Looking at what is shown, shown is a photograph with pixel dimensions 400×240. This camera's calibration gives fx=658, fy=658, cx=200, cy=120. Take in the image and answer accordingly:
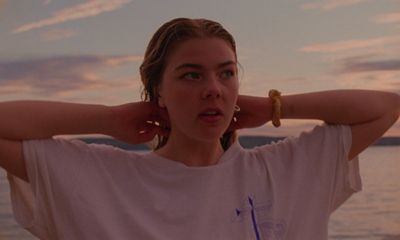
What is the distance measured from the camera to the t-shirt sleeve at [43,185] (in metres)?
1.94

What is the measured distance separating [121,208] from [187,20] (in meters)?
0.63

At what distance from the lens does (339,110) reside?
7.17 ft

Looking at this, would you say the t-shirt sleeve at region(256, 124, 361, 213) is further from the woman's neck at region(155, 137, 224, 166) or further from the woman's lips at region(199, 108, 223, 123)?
the woman's lips at region(199, 108, 223, 123)

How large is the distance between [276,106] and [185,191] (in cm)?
42

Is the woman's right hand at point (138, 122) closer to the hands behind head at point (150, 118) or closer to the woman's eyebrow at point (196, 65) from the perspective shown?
the hands behind head at point (150, 118)

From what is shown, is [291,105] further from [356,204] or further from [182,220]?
[356,204]

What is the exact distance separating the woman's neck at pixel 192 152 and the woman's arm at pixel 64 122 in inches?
4.4

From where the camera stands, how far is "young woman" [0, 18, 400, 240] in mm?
1974

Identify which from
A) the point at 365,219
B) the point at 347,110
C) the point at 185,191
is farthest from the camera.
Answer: the point at 365,219

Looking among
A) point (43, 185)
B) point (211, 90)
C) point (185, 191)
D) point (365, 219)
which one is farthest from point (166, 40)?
point (365, 219)

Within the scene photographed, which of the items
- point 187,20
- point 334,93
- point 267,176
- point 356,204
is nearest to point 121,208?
point 267,176

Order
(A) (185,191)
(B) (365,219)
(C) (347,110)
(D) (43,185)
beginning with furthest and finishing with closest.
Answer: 1. (B) (365,219)
2. (C) (347,110)
3. (A) (185,191)
4. (D) (43,185)

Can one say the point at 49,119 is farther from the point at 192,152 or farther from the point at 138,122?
the point at 192,152

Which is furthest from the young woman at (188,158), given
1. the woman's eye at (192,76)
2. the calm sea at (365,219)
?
the calm sea at (365,219)
